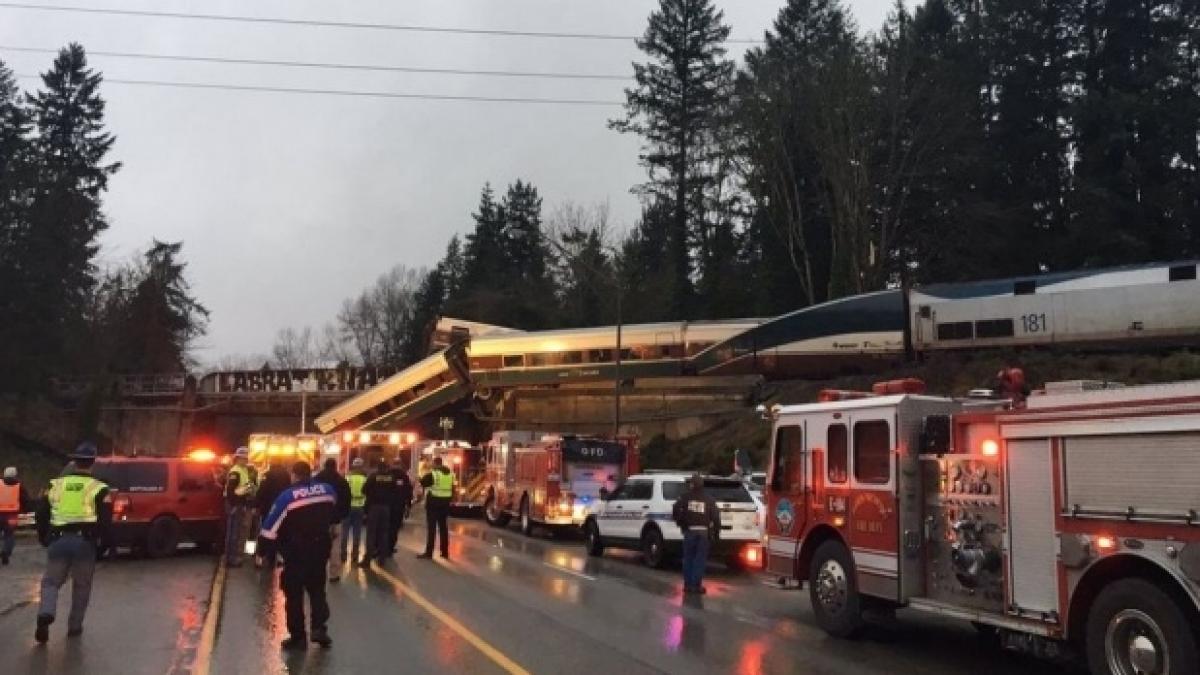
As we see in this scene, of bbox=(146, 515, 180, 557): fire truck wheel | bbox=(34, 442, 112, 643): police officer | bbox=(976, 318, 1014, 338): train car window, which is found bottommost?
bbox=(146, 515, 180, 557): fire truck wheel

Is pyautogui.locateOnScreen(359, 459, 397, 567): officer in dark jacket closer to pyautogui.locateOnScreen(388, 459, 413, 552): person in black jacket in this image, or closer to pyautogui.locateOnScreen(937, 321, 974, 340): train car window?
pyautogui.locateOnScreen(388, 459, 413, 552): person in black jacket

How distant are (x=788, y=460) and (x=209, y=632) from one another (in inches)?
262

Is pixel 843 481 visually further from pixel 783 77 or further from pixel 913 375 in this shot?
pixel 783 77

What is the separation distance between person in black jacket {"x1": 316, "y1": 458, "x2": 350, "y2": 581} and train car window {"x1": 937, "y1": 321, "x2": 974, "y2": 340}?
79.3ft

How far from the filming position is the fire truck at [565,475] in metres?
25.2

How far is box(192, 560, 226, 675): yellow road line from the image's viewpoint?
29.3 feet

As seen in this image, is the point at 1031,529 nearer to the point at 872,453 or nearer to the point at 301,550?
the point at 872,453

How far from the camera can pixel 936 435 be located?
9.98 metres

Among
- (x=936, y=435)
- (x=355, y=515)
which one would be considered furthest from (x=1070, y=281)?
(x=936, y=435)

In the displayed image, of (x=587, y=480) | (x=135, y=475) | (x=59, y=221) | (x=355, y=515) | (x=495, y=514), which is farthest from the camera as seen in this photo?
(x=59, y=221)

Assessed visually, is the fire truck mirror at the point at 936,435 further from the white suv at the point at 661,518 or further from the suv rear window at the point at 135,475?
the suv rear window at the point at 135,475

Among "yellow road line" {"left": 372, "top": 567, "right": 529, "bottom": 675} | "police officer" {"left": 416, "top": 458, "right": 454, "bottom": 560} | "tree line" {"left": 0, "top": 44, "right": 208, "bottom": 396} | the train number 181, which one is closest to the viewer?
"yellow road line" {"left": 372, "top": 567, "right": 529, "bottom": 675}

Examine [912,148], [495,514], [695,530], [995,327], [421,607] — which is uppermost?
[912,148]

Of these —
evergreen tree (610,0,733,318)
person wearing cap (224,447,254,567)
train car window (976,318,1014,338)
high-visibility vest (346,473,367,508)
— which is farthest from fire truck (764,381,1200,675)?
evergreen tree (610,0,733,318)
